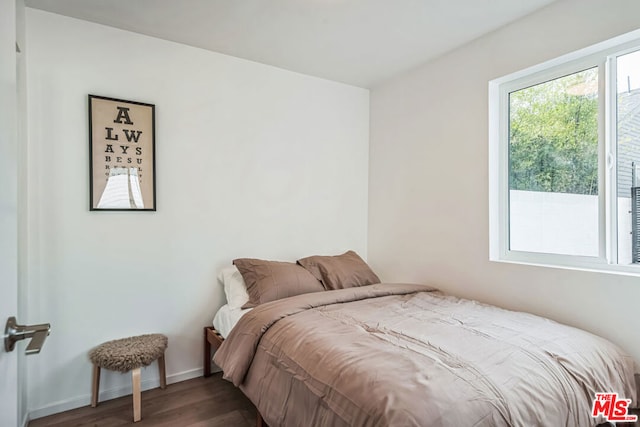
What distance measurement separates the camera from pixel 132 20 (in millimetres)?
2426

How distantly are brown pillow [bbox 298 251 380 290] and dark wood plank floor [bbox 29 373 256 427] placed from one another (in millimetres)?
1042

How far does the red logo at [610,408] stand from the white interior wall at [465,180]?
474 mm

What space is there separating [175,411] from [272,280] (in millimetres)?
1023

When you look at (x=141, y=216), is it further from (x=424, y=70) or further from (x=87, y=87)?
(x=424, y=70)

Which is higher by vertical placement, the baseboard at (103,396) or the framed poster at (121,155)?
the framed poster at (121,155)

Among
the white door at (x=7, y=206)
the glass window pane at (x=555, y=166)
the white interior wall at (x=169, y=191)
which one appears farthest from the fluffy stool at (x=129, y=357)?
the glass window pane at (x=555, y=166)

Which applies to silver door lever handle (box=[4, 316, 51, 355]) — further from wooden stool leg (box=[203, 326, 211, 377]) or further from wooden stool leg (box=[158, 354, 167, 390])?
wooden stool leg (box=[203, 326, 211, 377])

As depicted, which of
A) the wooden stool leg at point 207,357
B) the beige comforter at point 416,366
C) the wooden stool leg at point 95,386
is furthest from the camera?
the wooden stool leg at point 207,357

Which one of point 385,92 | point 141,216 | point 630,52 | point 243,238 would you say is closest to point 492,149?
point 630,52

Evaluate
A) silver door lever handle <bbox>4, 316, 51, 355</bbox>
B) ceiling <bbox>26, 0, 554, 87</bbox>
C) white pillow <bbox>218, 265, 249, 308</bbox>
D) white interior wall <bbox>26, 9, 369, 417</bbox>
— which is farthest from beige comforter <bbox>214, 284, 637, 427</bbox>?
ceiling <bbox>26, 0, 554, 87</bbox>

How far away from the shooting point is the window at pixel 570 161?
6.77 ft

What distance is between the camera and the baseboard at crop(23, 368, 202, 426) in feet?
7.43

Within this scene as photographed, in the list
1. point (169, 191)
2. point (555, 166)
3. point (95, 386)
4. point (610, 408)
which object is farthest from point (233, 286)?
point (555, 166)

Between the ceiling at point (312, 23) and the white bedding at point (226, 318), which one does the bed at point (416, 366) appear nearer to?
the white bedding at point (226, 318)
